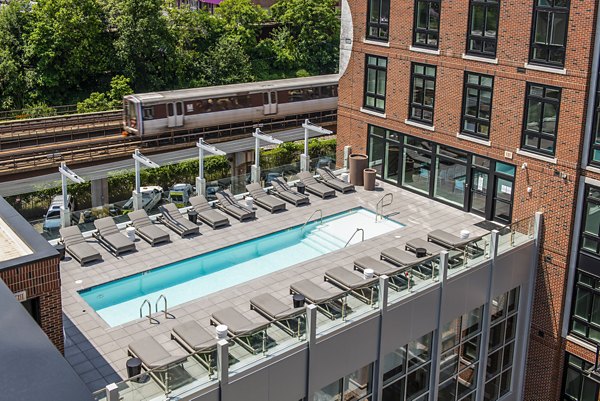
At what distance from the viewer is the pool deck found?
16.3 metres

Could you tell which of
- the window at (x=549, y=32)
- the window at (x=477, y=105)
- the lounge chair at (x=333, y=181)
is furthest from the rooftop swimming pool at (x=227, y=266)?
the window at (x=549, y=32)

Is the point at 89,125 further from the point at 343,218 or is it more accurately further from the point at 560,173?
the point at 560,173

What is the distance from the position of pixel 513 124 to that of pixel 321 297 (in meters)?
8.82

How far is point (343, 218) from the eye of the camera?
24750 mm

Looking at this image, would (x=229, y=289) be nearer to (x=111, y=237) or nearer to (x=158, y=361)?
(x=111, y=237)

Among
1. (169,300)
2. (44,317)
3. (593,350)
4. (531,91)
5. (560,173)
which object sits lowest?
(593,350)

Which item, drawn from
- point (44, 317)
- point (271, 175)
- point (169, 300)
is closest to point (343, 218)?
point (271, 175)

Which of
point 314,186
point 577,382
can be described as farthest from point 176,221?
point 577,382

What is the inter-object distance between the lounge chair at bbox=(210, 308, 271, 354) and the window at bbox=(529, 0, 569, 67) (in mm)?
11445

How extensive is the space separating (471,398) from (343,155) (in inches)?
427

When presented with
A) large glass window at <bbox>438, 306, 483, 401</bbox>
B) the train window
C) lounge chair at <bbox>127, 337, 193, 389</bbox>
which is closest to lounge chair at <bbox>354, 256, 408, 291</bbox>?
large glass window at <bbox>438, 306, 483, 401</bbox>

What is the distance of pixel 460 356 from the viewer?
68.2ft

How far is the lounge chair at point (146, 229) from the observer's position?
2198 cm

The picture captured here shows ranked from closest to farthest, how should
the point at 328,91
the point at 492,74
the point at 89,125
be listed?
1. the point at 492,74
2. the point at 89,125
3. the point at 328,91
